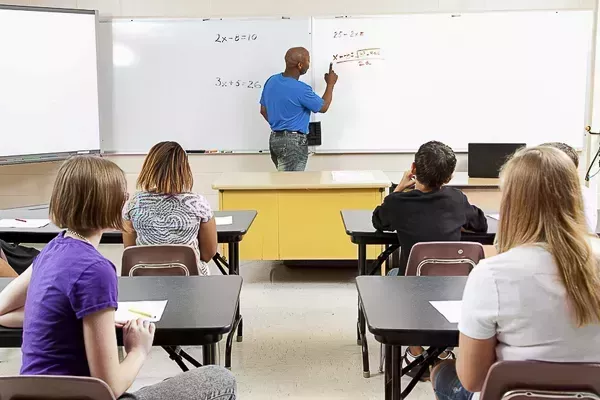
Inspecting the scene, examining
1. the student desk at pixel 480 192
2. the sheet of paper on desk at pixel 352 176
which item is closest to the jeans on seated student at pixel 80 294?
the sheet of paper on desk at pixel 352 176

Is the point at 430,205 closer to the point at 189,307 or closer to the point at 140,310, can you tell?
the point at 189,307

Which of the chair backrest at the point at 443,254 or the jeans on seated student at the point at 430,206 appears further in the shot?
the jeans on seated student at the point at 430,206

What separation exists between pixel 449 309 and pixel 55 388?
1.06 m

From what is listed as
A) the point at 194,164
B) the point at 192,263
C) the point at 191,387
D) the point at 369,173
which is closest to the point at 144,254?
the point at 192,263

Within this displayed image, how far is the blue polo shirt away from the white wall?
550 millimetres

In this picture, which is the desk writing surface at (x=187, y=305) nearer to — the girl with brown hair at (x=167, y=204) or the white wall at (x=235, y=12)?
the girl with brown hair at (x=167, y=204)

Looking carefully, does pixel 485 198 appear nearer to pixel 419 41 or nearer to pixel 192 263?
pixel 419 41

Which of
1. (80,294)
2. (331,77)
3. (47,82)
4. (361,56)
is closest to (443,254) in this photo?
(80,294)

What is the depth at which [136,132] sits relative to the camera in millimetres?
5848

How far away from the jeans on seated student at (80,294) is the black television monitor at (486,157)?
417 centimetres

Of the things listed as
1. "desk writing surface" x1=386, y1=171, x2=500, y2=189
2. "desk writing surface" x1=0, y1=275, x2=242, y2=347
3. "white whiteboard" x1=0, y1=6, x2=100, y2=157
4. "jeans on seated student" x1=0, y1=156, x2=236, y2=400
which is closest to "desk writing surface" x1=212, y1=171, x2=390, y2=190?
"desk writing surface" x1=386, y1=171, x2=500, y2=189

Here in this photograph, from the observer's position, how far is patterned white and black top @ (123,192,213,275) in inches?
114

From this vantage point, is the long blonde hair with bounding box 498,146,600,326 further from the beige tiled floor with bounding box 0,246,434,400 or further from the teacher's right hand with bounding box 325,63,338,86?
the teacher's right hand with bounding box 325,63,338,86

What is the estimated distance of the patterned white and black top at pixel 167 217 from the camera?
288cm
